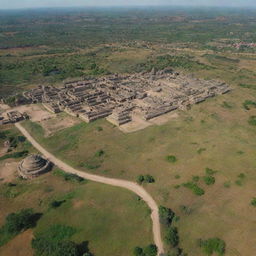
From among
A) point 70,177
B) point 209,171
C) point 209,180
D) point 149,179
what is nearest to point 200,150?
point 209,171

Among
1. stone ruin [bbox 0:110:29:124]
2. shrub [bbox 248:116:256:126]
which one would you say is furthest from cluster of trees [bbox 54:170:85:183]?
shrub [bbox 248:116:256:126]

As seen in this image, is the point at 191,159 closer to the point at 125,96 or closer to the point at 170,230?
the point at 170,230

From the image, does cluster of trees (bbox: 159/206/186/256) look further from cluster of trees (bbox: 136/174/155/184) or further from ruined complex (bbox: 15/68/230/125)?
ruined complex (bbox: 15/68/230/125)

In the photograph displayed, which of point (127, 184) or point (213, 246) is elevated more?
point (213, 246)

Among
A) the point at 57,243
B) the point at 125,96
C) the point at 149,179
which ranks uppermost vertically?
the point at 57,243

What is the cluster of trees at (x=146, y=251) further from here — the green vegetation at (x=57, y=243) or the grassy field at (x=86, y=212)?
the green vegetation at (x=57, y=243)

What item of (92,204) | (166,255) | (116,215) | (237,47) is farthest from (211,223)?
(237,47)
